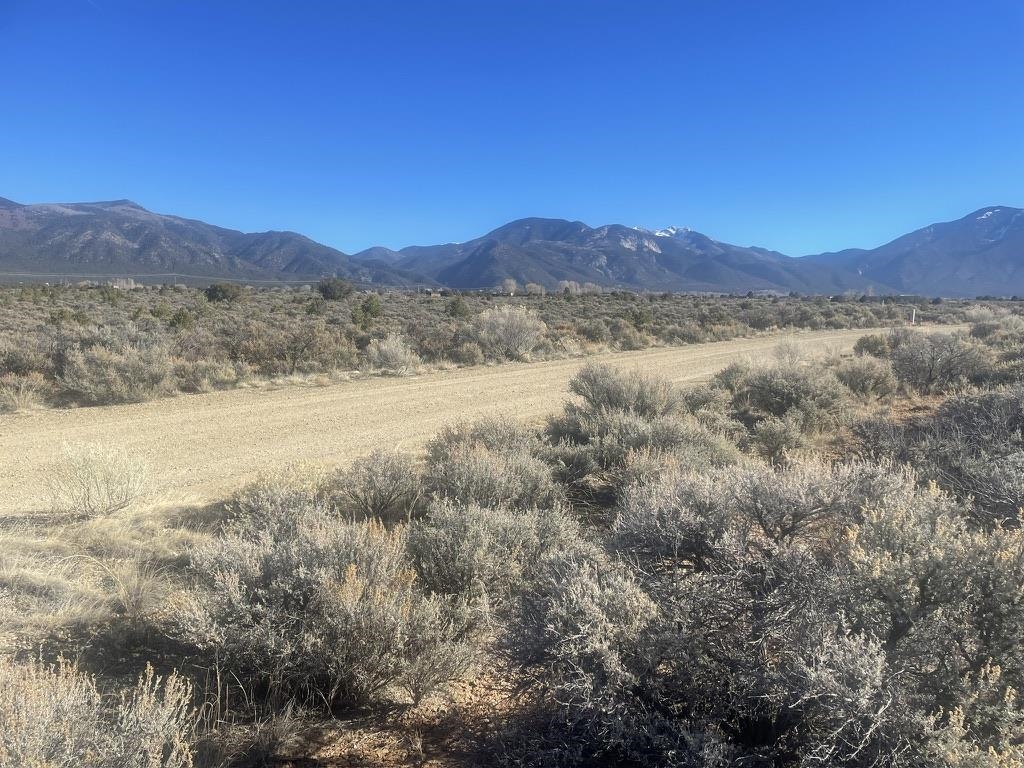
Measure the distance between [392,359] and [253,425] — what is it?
254 inches

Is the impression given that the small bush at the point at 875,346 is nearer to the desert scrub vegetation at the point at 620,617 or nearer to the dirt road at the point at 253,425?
the dirt road at the point at 253,425

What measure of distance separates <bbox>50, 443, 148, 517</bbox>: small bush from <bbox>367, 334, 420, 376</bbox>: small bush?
951 cm

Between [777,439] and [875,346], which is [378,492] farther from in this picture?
[875,346]

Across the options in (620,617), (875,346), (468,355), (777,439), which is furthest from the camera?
(875,346)

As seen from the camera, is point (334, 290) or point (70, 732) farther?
point (334, 290)

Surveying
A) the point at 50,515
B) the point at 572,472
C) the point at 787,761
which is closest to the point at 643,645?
the point at 787,761

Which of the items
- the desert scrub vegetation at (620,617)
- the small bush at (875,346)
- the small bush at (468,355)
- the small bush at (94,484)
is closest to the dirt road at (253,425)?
the small bush at (94,484)

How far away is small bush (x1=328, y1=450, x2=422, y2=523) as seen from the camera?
17.9 feet

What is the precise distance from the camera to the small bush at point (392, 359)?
1555 centimetres

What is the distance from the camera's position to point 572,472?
672 cm

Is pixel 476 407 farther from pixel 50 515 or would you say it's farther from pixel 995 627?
pixel 995 627

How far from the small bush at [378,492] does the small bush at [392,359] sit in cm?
979

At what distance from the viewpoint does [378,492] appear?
5.51 meters

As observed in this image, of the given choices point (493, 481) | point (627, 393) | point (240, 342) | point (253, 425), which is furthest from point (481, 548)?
point (240, 342)
